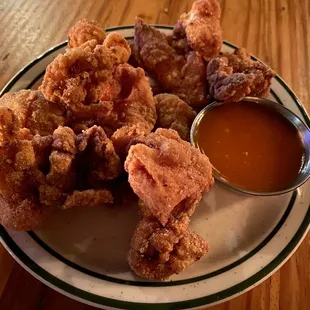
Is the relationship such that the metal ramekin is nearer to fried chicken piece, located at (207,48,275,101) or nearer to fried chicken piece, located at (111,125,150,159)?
fried chicken piece, located at (207,48,275,101)

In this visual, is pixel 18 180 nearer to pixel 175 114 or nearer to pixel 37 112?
pixel 37 112

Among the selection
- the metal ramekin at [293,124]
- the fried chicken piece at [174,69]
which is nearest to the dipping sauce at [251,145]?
the metal ramekin at [293,124]

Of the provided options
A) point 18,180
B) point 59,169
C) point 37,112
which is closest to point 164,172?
point 59,169

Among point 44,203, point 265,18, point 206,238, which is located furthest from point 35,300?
point 265,18

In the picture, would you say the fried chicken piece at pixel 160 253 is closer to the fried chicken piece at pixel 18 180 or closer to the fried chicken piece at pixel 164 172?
the fried chicken piece at pixel 164 172

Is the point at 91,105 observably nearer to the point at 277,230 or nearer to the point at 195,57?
the point at 195,57
